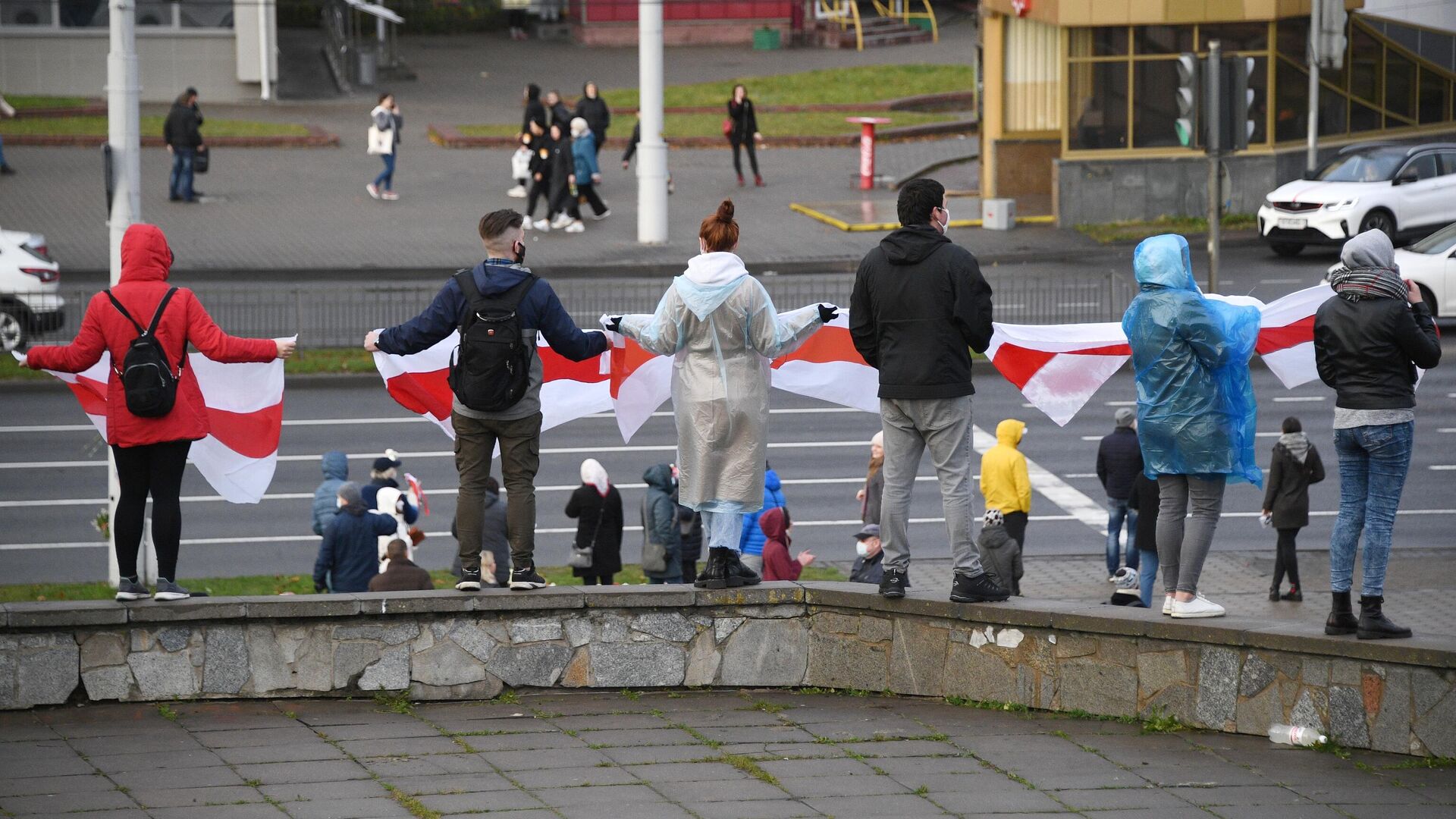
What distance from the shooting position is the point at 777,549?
1191cm

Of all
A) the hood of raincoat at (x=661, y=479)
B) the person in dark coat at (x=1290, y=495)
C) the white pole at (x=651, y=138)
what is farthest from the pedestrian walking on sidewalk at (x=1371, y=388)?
the white pole at (x=651, y=138)

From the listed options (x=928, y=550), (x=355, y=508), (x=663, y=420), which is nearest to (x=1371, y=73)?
(x=663, y=420)

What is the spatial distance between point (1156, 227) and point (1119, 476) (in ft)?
55.2

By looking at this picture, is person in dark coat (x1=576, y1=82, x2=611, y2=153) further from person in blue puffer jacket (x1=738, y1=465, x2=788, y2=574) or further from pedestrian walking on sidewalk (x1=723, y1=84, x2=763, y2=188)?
person in blue puffer jacket (x1=738, y1=465, x2=788, y2=574)

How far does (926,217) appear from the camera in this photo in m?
7.71

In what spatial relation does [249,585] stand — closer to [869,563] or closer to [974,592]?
[869,563]

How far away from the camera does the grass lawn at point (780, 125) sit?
3962 cm

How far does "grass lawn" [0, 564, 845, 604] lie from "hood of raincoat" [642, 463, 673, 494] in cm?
93

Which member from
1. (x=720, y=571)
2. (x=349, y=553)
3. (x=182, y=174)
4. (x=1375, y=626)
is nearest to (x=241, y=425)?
(x=720, y=571)

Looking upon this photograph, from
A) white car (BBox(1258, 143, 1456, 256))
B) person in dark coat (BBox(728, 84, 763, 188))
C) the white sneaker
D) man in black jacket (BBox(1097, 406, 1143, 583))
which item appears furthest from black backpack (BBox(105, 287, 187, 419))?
person in dark coat (BBox(728, 84, 763, 188))

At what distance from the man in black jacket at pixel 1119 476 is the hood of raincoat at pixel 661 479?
3.61 meters

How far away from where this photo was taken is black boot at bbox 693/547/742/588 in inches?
327

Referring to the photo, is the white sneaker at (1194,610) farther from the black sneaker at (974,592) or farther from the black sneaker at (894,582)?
the black sneaker at (894,582)

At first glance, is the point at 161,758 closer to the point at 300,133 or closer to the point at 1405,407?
the point at 1405,407
